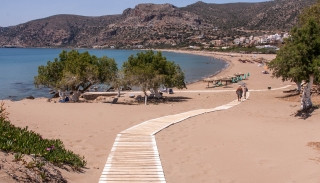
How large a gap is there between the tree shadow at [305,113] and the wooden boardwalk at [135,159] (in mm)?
7215

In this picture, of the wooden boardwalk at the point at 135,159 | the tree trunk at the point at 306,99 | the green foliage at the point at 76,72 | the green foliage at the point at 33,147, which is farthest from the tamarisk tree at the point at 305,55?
the green foliage at the point at 76,72

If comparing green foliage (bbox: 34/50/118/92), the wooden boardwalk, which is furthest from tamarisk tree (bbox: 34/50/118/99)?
the wooden boardwalk

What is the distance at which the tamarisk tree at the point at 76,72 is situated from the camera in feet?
73.3

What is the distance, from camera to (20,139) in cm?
739

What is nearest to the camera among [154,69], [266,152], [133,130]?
[266,152]

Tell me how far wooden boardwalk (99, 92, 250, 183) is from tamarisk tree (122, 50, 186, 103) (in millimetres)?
10130

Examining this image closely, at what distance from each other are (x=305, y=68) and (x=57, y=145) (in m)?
11.6

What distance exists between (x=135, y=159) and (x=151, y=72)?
14423 millimetres

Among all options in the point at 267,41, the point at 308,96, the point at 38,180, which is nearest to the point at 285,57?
the point at 308,96

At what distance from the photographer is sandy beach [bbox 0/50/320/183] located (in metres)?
8.02

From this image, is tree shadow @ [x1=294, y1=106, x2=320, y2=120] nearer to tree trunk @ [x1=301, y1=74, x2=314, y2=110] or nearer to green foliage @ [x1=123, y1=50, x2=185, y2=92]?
tree trunk @ [x1=301, y1=74, x2=314, y2=110]

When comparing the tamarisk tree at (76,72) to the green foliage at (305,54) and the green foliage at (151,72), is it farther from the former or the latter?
the green foliage at (305,54)

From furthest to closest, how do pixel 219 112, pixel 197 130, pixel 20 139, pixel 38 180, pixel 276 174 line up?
pixel 219 112 < pixel 197 130 < pixel 276 174 < pixel 20 139 < pixel 38 180

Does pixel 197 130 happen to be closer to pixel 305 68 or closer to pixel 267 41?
pixel 305 68
